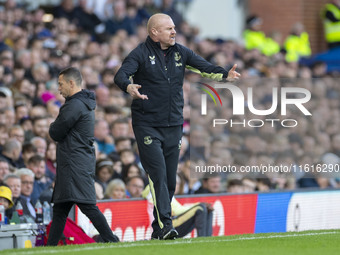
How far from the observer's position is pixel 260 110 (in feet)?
55.0

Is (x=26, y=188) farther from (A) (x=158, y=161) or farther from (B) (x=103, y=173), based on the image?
(A) (x=158, y=161)

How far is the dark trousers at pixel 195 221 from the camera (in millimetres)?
10703

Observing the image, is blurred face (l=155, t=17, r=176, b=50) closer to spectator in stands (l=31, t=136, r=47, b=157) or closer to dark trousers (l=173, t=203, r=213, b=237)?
dark trousers (l=173, t=203, r=213, b=237)

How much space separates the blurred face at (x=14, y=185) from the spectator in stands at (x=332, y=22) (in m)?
14.5

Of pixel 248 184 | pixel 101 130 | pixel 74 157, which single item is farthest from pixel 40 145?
pixel 74 157

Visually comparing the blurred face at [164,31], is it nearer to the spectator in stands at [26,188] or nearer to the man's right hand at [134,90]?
the man's right hand at [134,90]

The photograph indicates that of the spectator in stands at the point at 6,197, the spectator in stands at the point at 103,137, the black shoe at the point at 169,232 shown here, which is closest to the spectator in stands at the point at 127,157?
the spectator in stands at the point at 103,137

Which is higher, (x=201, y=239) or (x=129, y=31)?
(x=129, y=31)

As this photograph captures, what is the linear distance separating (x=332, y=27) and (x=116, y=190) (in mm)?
13921

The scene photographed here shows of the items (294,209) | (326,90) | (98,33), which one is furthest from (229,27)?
(294,209)

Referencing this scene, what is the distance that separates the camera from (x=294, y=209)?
39.7 feet

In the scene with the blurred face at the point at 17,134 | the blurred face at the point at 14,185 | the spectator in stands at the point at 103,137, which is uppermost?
the blurred face at the point at 17,134

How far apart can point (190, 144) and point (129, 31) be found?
482cm

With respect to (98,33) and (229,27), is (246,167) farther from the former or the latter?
(229,27)
